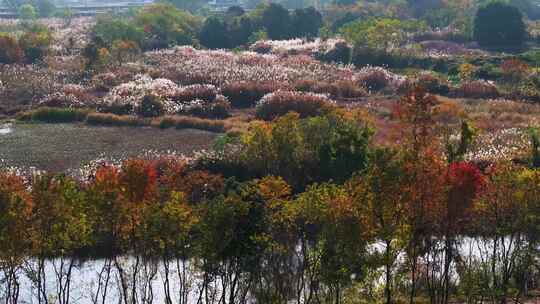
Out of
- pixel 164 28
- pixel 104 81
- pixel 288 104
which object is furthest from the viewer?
pixel 164 28

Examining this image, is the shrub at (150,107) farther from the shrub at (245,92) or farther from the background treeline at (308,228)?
the background treeline at (308,228)

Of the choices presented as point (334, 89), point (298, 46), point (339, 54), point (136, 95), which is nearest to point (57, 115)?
point (136, 95)

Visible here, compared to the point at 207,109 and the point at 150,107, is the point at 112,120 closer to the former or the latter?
the point at 150,107

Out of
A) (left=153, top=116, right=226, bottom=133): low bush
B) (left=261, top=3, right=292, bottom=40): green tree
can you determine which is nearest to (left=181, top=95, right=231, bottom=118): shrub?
(left=153, top=116, right=226, bottom=133): low bush

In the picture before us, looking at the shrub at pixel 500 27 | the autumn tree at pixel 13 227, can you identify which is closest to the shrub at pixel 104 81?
the autumn tree at pixel 13 227

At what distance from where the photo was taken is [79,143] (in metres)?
60.9

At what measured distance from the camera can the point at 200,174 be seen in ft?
146

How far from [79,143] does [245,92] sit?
20667 millimetres

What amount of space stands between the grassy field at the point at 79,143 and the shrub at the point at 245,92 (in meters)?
11.3

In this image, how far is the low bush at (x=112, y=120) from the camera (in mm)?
68312

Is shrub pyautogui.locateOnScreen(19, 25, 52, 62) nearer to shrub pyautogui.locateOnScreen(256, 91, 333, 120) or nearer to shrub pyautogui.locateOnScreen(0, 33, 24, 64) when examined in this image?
shrub pyautogui.locateOnScreen(0, 33, 24, 64)

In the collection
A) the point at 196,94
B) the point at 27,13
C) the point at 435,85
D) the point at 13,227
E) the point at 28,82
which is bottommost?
the point at 435,85

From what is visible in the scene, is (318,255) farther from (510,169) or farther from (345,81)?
(345,81)

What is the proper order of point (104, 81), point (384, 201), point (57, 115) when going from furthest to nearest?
point (104, 81), point (57, 115), point (384, 201)
